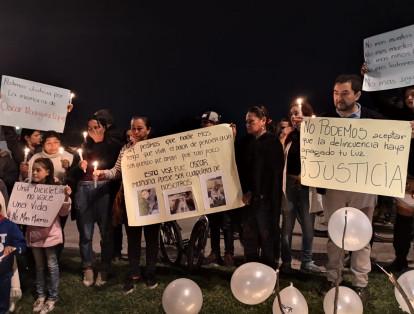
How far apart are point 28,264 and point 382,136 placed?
4246 millimetres

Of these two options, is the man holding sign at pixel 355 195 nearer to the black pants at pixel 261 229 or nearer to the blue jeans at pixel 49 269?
the black pants at pixel 261 229

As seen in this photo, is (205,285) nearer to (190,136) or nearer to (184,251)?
(184,251)

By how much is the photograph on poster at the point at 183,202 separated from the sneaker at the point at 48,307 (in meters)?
1.41

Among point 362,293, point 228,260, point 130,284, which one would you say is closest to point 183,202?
point 130,284

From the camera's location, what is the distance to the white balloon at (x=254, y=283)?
3.34 meters

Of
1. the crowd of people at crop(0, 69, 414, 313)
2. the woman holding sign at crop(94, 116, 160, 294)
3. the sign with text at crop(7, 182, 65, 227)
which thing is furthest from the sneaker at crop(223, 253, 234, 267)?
the sign with text at crop(7, 182, 65, 227)

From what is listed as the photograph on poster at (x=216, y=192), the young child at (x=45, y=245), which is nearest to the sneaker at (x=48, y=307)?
the young child at (x=45, y=245)

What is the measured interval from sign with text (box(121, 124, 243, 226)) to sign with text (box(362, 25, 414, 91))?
1608 mm

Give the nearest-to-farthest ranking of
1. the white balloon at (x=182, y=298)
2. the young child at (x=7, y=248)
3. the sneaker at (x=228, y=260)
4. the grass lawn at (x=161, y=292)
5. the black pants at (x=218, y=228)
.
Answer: the white balloon at (x=182, y=298), the young child at (x=7, y=248), the grass lawn at (x=161, y=292), the sneaker at (x=228, y=260), the black pants at (x=218, y=228)

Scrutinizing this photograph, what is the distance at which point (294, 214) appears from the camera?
4.86 metres

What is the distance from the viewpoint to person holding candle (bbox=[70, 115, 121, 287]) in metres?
4.57

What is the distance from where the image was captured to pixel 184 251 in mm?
5254

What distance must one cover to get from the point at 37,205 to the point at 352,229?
2.83 m

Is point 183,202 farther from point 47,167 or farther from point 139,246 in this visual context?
point 47,167
